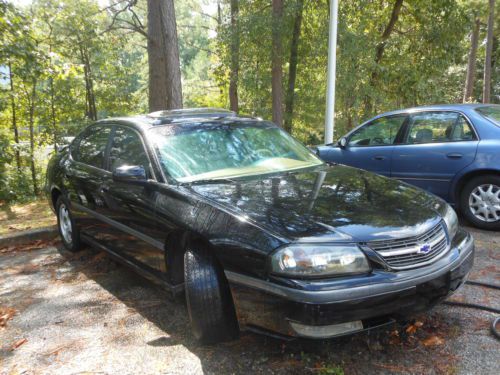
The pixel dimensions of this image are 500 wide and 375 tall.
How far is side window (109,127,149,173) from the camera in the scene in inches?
139

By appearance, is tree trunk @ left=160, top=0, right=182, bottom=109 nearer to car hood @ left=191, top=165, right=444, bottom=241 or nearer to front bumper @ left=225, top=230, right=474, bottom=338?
car hood @ left=191, top=165, right=444, bottom=241

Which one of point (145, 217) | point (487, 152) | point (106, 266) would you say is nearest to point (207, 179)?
point (145, 217)

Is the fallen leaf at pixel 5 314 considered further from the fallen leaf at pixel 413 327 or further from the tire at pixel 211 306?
the fallen leaf at pixel 413 327

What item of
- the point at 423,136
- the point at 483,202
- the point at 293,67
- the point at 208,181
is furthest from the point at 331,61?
the point at 293,67

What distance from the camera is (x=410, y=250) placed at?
2387 millimetres

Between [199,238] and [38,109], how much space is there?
11.9 meters

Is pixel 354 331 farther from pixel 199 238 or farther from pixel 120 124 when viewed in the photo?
pixel 120 124

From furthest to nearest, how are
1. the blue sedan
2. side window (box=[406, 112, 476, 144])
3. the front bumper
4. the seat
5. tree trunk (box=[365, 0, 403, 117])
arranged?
tree trunk (box=[365, 0, 403, 117]) → the seat → side window (box=[406, 112, 476, 144]) → the blue sedan → the front bumper

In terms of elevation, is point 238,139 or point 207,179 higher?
point 238,139

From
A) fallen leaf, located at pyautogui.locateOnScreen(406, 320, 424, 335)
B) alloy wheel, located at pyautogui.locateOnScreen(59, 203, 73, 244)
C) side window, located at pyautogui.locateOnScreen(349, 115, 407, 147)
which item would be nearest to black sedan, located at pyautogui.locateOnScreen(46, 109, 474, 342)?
fallen leaf, located at pyautogui.locateOnScreen(406, 320, 424, 335)

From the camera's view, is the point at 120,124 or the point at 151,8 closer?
the point at 120,124

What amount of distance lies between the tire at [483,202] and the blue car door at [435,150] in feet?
0.78

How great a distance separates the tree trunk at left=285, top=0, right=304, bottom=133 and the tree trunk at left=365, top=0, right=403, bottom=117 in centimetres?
263

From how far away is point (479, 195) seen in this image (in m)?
4.95
